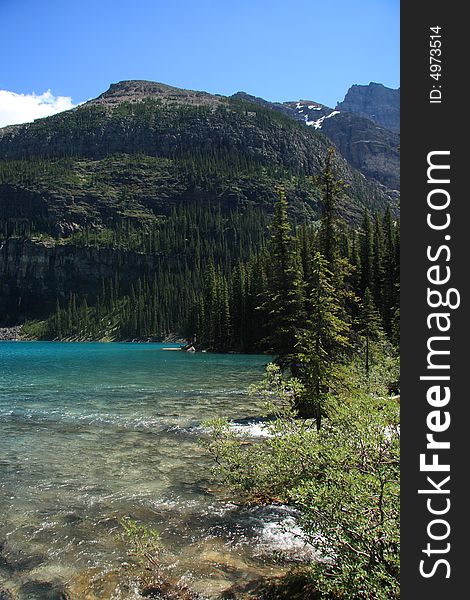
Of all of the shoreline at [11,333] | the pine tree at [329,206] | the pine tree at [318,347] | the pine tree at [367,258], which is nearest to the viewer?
the pine tree at [318,347]

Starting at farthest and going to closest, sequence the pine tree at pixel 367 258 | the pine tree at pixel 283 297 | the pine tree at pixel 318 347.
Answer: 1. the pine tree at pixel 367 258
2. the pine tree at pixel 283 297
3. the pine tree at pixel 318 347

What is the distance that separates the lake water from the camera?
8.12 m

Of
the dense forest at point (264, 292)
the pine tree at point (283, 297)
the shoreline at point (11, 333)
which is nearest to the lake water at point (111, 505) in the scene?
the pine tree at point (283, 297)

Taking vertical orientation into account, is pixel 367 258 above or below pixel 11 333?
above

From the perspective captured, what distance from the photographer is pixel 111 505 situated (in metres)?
11.4

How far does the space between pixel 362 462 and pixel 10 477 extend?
12.1m

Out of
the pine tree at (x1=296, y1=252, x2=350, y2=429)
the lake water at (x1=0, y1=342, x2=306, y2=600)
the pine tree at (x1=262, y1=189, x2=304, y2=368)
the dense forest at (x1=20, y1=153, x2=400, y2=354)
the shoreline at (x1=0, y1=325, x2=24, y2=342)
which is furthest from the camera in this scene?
the shoreline at (x1=0, y1=325, x2=24, y2=342)

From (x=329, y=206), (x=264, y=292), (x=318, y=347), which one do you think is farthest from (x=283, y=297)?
(x=318, y=347)

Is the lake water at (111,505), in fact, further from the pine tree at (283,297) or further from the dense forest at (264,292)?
the dense forest at (264,292)

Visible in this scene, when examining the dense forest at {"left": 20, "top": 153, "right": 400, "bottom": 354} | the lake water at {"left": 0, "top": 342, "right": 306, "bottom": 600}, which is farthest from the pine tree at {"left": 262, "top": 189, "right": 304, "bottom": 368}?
the lake water at {"left": 0, "top": 342, "right": 306, "bottom": 600}

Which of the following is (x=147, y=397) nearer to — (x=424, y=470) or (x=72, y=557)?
(x=72, y=557)

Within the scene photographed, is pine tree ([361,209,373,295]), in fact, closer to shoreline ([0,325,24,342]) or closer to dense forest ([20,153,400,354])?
dense forest ([20,153,400,354])

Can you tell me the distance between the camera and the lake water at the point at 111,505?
320 inches

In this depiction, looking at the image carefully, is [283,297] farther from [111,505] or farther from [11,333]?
[11,333]
